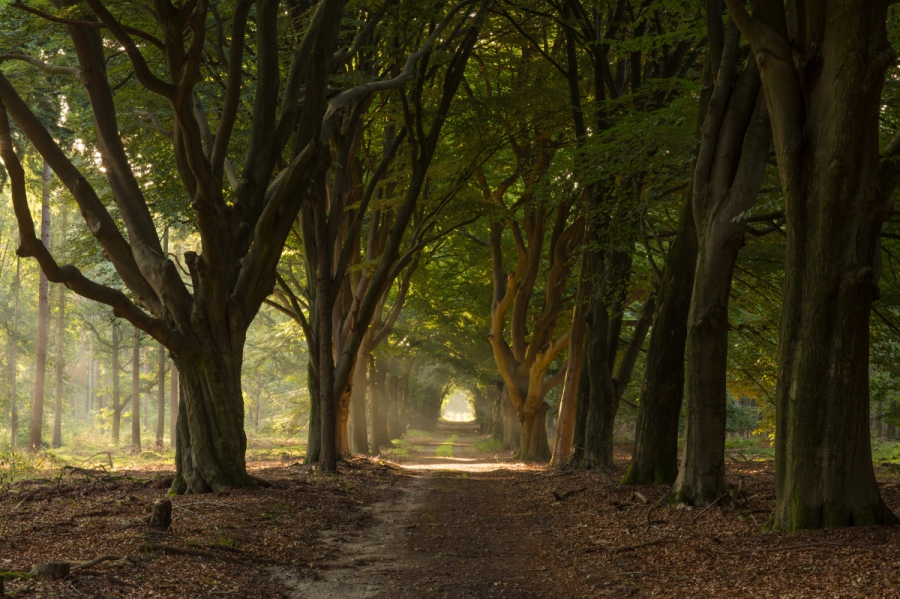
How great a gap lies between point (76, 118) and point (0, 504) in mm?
11560

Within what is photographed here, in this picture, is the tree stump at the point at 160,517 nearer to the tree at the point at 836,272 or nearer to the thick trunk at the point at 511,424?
the tree at the point at 836,272

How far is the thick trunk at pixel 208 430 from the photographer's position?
9.88m

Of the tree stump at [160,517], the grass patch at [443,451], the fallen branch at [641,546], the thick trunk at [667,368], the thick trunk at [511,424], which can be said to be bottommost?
the grass patch at [443,451]

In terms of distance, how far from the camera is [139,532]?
6309 mm

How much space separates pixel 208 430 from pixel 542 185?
758 cm

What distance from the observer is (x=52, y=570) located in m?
4.59

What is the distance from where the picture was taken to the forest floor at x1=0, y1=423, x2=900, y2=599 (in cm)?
518

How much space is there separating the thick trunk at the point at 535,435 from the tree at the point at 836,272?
15594 mm

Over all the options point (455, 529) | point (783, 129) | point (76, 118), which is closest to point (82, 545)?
point (455, 529)

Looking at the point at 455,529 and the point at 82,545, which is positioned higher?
the point at 82,545

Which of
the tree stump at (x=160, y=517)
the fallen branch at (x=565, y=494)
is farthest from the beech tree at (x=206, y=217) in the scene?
the fallen branch at (x=565, y=494)

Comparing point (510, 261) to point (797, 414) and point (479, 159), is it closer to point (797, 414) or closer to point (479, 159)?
point (479, 159)

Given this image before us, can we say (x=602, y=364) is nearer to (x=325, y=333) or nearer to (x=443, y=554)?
(x=325, y=333)

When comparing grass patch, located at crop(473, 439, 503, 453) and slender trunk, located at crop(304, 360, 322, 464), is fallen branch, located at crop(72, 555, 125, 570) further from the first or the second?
grass patch, located at crop(473, 439, 503, 453)
